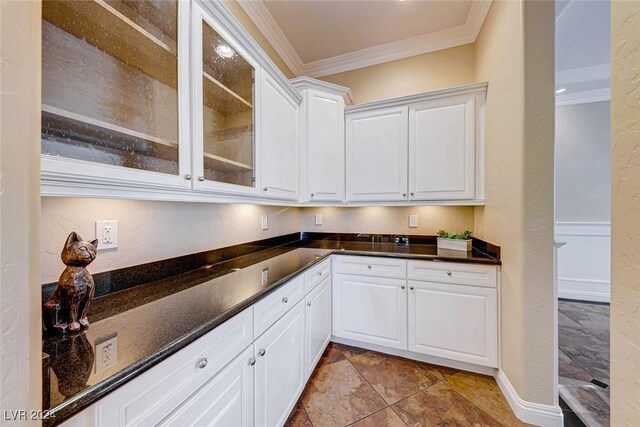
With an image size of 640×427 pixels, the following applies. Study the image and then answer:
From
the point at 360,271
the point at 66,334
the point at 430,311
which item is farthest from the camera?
the point at 360,271

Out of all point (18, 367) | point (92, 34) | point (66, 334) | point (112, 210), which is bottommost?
point (66, 334)

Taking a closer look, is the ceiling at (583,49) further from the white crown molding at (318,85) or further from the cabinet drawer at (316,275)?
the cabinet drawer at (316,275)

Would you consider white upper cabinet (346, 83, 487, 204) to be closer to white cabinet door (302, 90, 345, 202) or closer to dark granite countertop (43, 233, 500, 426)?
white cabinet door (302, 90, 345, 202)

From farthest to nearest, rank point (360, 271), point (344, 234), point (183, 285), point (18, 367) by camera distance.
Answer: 1. point (344, 234)
2. point (360, 271)
3. point (183, 285)
4. point (18, 367)

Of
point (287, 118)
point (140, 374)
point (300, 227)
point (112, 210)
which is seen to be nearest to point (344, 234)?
point (300, 227)

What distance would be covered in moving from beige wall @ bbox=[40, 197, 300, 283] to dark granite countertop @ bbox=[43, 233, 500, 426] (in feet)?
0.19

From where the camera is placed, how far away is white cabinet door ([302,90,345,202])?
2201mm

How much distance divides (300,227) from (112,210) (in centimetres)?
197

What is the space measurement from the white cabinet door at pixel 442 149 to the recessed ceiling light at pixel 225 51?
1539mm

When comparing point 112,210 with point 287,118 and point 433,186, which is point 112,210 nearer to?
point 287,118

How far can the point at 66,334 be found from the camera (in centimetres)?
70

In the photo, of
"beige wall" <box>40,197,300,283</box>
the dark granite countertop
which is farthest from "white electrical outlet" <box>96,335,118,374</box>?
"beige wall" <box>40,197,300,283</box>

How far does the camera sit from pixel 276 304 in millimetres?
1217

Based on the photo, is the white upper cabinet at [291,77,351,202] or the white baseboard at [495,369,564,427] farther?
the white upper cabinet at [291,77,351,202]
